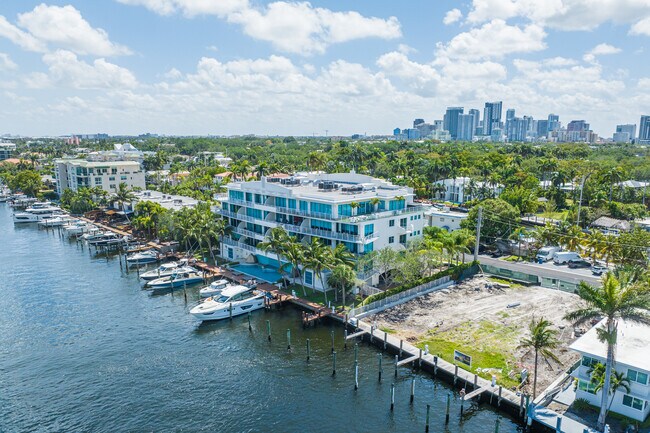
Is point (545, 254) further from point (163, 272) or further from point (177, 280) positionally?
point (163, 272)

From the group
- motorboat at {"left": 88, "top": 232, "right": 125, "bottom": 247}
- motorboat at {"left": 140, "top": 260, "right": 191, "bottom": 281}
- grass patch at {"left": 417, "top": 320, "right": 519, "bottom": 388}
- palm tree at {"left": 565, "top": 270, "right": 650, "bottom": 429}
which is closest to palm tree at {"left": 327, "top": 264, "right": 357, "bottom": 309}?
grass patch at {"left": 417, "top": 320, "right": 519, "bottom": 388}

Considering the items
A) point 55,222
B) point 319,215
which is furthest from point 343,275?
point 55,222

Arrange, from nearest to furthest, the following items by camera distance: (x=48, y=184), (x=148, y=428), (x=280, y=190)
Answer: (x=148, y=428) → (x=280, y=190) → (x=48, y=184)

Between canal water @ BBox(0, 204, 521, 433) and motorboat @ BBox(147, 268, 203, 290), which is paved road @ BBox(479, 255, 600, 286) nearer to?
canal water @ BBox(0, 204, 521, 433)

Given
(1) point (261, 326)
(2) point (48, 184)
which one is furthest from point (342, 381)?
(2) point (48, 184)

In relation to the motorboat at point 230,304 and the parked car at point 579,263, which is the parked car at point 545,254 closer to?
the parked car at point 579,263

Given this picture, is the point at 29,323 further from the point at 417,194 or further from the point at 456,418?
the point at 417,194

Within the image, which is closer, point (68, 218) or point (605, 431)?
point (605, 431)
